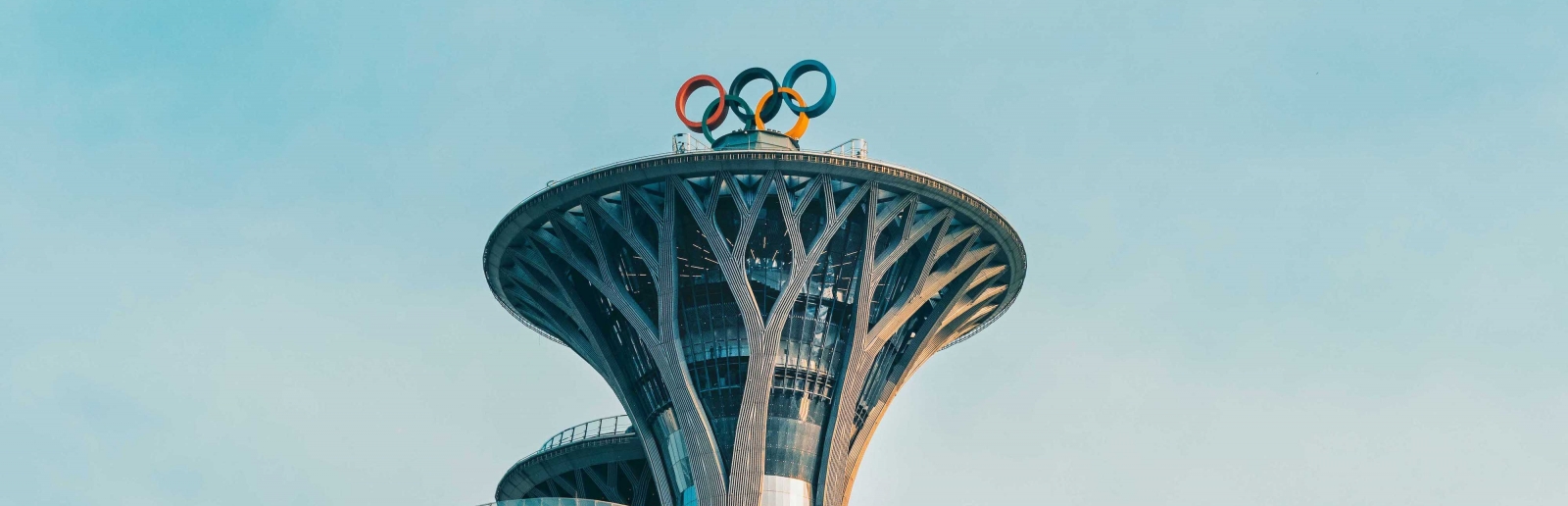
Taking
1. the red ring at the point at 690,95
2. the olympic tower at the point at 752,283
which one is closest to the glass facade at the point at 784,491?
the olympic tower at the point at 752,283

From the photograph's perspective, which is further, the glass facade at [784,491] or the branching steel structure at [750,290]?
the branching steel structure at [750,290]

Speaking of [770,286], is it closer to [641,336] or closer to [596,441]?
[641,336]

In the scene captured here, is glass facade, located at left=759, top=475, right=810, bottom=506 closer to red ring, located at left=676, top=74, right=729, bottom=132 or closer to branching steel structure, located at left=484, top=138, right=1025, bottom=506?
branching steel structure, located at left=484, top=138, right=1025, bottom=506

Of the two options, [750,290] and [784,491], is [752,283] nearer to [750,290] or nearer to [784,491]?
[750,290]

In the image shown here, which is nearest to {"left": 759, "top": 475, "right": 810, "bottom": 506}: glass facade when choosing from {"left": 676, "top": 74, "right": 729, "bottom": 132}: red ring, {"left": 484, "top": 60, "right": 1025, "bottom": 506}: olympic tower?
{"left": 484, "top": 60, "right": 1025, "bottom": 506}: olympic tower

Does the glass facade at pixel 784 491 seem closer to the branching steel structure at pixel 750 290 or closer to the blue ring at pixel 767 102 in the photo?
the branching steel structure at pixel 750 290

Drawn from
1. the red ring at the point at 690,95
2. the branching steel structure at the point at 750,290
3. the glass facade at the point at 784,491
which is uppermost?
the red ring at the point at 690,95

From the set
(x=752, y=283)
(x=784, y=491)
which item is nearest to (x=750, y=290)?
(x=752, y=283)

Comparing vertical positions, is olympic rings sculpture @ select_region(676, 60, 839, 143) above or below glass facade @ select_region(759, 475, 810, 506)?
above
